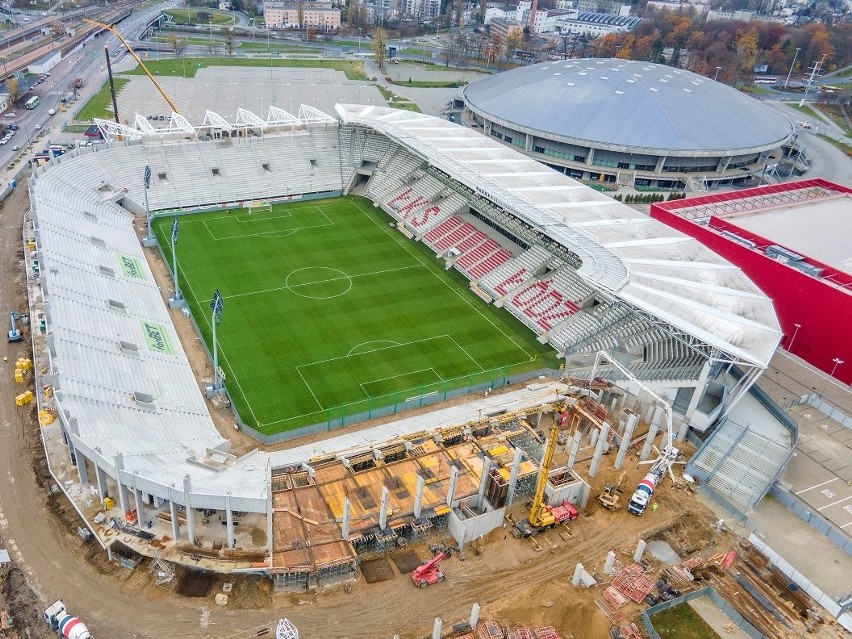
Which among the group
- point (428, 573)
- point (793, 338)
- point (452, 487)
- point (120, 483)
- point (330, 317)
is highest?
point (120, 483)

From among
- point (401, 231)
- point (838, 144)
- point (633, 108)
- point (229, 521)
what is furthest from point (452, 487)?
point (838, 144)

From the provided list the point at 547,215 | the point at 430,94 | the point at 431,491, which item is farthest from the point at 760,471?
the point at 430,94

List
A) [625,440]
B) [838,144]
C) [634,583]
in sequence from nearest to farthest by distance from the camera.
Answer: [634,583], [625,440], [838,144]

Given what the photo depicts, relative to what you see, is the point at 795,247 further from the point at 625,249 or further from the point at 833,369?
the point at 625,249

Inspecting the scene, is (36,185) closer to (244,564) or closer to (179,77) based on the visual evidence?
(244,564)

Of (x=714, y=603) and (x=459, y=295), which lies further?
(x=459, y=295)

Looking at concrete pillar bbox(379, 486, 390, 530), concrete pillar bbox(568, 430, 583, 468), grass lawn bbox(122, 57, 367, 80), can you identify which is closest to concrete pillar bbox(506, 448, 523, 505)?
concrete pillar bbox(568, 430, 583, 468)

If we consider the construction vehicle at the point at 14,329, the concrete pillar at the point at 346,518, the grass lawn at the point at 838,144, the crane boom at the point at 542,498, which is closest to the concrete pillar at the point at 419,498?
the concrete pillar at the point at 346,518

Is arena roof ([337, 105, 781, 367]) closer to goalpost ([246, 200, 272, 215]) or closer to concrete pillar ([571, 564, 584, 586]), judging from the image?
goalpost ([246, 200, 272, 215])

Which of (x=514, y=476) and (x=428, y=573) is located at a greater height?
(x=514, y=476)
